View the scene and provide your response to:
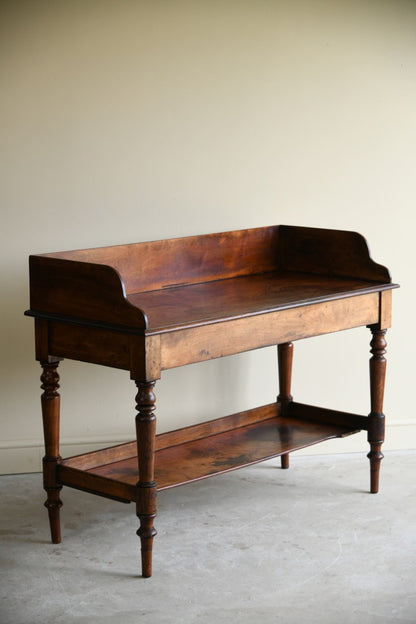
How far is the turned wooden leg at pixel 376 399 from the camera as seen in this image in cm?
482

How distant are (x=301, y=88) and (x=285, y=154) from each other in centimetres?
37

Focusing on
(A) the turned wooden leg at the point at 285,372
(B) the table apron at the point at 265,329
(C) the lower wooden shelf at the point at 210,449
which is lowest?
(C) the lower wooden shelf at the point at 210,449

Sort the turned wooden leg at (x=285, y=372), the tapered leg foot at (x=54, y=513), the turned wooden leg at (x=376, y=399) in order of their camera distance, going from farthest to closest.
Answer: the turned wooden leg at (x=285, y=372) < the turned wooden leg at (x=376, y=399) < the tapered leg foot at (x=54, y=513)

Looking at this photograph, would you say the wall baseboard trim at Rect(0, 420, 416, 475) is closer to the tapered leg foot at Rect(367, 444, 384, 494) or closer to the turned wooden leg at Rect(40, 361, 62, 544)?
the tapered leg foot at Rect(367, 444, 384, 494)

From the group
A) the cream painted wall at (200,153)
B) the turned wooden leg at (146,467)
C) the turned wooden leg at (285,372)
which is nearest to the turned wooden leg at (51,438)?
the turned wooden leg at (146,467)

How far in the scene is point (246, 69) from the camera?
207 inches

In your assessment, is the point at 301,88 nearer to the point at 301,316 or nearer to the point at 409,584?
the point at 301,316

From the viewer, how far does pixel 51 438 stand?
428 cm

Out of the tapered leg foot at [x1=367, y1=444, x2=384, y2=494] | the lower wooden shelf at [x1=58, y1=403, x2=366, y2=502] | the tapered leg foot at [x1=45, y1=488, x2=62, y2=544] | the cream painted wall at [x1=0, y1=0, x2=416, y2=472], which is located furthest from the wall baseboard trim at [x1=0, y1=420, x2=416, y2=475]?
the tapered leg foot at [x1=45, y1=488, x2=62, y2=544]

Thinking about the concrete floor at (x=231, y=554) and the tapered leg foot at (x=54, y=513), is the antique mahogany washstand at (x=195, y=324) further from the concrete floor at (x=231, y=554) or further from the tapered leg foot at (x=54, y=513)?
the concrete floor at (x=231, y=554)

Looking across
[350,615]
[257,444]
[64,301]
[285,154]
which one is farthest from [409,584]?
[285,154]

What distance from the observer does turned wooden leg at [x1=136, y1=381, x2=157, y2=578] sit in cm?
381

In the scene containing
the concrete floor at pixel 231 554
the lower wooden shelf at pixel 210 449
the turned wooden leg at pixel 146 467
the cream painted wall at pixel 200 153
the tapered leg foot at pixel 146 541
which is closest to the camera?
the concrete floor at pixel 231 554

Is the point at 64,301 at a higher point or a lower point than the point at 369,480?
higher
